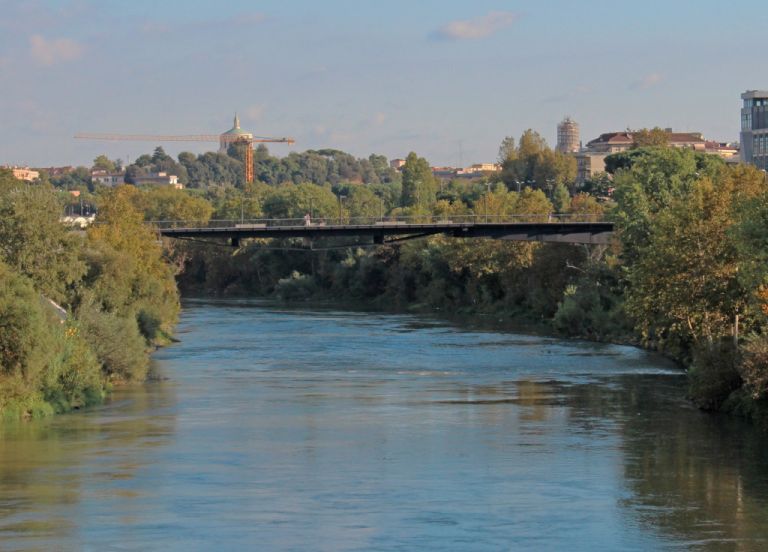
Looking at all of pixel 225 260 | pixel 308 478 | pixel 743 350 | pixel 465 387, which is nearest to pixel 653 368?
pixel 465 387

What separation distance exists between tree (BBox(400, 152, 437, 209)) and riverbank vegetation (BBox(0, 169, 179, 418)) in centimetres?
8137

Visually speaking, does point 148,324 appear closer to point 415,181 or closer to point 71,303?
point 71,303

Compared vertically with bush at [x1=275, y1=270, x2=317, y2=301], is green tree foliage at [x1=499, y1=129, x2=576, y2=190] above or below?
above

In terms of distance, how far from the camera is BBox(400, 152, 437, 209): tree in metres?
167

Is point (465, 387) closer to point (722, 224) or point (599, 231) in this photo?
point (722, 224)

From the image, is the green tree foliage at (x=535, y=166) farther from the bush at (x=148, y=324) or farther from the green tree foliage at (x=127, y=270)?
the bush at (x=148, y=324)

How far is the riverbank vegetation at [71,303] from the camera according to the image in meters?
46.2

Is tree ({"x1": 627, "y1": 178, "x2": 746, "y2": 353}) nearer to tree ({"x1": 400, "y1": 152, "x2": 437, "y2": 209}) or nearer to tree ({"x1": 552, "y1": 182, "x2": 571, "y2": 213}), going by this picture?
tree ({"x1": 552, "y1": 182, "x2": 571, "y2": 213})

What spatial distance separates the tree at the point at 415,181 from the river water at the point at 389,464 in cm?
10374

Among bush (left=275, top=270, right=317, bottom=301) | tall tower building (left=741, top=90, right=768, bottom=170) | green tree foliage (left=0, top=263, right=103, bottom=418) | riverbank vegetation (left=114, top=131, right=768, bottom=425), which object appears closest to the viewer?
green tree foliage (left=0, top=263, right=103, bottom=418)

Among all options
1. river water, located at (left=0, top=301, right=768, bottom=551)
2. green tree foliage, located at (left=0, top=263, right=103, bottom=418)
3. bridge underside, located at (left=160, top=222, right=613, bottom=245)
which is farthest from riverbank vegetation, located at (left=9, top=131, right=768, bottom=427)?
river water, located at (left=0, top=301, right=768, bottom=551)

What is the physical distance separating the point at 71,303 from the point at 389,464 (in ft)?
91.1

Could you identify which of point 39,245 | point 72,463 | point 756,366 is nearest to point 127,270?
point 39,245

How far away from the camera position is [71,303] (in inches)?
2505
